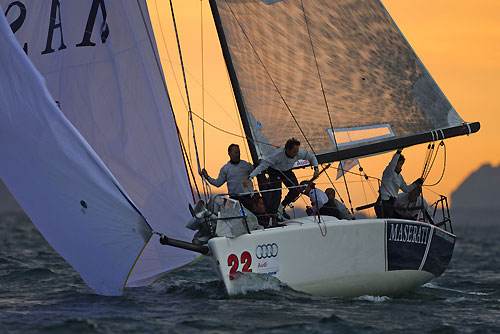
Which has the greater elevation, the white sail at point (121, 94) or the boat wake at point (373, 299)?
the white sail at point (121, 94)

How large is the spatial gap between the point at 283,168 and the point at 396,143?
6.55ft

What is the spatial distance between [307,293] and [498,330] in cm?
233

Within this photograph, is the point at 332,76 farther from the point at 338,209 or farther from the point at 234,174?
the point at 234,174

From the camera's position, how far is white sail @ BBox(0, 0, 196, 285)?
1178 centimetres

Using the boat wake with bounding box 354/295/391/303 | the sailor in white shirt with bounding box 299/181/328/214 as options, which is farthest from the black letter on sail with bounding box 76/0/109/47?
the boat wake with bounding box 354/295/391/303

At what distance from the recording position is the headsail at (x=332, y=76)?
40.1ft

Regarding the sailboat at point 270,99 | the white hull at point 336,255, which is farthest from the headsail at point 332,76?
the white hull at point 336,255

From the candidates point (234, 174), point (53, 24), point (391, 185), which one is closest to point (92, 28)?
point (53, 24)

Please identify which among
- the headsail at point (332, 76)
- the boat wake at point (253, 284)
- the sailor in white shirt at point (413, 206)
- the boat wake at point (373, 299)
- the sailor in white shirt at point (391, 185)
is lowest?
the boat wake at point (373, 299)

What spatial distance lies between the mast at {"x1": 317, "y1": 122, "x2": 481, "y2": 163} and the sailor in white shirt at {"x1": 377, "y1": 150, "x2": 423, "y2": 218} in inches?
7.6

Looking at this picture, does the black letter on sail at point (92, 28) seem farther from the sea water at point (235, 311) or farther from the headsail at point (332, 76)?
the sea water at point (235, 311)

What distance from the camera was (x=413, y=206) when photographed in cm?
1219

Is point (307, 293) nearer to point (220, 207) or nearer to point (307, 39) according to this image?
point (220, 207)

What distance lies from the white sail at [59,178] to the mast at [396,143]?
3.61 metres
